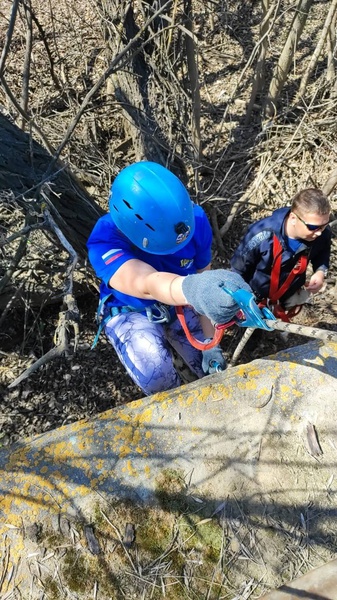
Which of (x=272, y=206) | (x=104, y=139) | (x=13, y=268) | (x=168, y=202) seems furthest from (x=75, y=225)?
(x=272, y=206)

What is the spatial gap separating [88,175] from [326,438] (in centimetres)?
276

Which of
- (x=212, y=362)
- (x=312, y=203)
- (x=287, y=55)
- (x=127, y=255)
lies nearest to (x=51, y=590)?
(x=127, y=255)

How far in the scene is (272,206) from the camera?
4020mm

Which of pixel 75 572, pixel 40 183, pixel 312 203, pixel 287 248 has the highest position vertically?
pixel 40 183

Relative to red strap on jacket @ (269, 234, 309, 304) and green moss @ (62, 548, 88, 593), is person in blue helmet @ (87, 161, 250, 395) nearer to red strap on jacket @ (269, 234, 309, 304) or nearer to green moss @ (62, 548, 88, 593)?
red strap on jacket @ (269, 234, 309, 304)

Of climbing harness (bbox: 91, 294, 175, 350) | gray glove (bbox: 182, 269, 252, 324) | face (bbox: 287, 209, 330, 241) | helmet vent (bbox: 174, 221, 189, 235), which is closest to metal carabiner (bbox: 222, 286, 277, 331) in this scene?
gray glove (bbox: 182, 269, 252, 324)

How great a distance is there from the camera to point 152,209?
77.6 inches

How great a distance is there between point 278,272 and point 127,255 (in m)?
1.09

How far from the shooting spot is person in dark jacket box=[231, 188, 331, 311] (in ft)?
8.33

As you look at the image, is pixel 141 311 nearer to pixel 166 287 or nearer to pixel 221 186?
pixel 166 287

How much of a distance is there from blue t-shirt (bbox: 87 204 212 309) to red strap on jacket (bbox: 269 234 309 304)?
0.51 metres

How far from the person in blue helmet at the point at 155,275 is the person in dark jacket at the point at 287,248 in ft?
1.56

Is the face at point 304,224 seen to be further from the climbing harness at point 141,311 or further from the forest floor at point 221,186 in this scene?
the forest floor at point 221,186

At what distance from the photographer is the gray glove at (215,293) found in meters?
1.51
